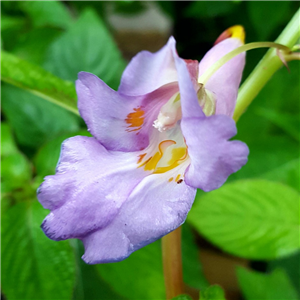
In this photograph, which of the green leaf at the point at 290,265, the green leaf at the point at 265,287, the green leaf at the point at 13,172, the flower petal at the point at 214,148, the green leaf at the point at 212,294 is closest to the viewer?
the flower petal at the point at 214,148

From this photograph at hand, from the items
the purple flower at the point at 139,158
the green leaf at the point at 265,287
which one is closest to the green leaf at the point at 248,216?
the green leaf at the point at 265,287

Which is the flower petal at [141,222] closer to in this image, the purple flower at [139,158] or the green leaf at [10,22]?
the purple flower at [139,158]

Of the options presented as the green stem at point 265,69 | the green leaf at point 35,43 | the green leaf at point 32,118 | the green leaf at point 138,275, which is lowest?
the green leaf at point 138,275

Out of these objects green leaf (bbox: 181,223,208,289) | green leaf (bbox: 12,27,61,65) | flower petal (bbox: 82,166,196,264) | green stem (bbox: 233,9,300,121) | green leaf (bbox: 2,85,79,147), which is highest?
green stem (bbox: 233,9,300,121)

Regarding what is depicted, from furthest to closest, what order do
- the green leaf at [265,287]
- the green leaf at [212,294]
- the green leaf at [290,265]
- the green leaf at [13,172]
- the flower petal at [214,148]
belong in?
1. the green leaf at [290,265]
2. the green leaf at [265,287]
3. the green leaf at [13,172]
4. the green leaf at [212,294]
5. the flower petal at [214,148]

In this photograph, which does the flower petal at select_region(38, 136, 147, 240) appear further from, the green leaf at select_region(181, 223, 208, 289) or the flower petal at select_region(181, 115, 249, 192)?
the green leaf at select_region(181, 223, 208, 289)

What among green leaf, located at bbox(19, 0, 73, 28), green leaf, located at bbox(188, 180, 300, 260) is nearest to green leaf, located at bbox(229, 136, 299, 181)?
green leaf, located at bbox(188, 180, 300, 260)

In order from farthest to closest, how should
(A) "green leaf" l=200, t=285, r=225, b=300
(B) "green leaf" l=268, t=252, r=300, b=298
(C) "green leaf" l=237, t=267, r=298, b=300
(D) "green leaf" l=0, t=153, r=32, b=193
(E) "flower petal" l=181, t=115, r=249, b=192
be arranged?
(B) "green leaf" l=268, t=252, r=300, b=298 → (C) "green leaf" l=237, t=267, r=298, b=300 → (D) "green leaf" l=0, t=153, r=32, b=193 → (A) "green leaf" l=200, t=285, r=225, b=300 → (E) "flower petal" l=181, t=115, r=249, b=192

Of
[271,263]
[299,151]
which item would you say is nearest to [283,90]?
[299,151]
